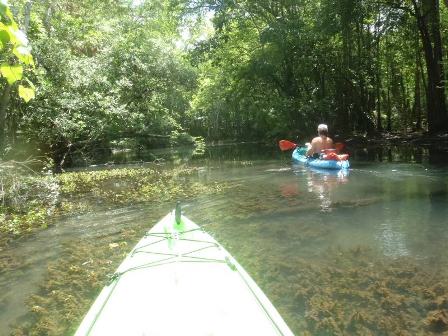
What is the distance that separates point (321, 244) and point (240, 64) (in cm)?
2206

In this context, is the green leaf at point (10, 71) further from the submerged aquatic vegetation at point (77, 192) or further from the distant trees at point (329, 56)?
the distant trees at point (329, 56)

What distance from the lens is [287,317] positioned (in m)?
4.05

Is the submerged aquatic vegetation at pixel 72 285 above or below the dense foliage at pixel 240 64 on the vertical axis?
below

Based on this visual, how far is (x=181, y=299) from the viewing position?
10.4ft

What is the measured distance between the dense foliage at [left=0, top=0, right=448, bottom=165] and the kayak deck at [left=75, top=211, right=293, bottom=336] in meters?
11.2

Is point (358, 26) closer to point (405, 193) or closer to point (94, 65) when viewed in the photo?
point (94, 65)

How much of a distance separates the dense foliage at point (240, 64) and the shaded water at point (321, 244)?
817 centimetres

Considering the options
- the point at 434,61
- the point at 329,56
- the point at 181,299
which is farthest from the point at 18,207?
the point at 329,56

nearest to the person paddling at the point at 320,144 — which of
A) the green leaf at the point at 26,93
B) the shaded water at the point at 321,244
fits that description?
the shaded water at the point at 321,244

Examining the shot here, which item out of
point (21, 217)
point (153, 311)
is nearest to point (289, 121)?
point (21, 217)

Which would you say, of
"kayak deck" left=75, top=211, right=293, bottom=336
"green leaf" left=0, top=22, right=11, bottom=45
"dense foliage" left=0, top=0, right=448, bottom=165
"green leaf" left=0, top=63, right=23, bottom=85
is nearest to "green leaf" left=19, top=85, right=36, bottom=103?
"green leaf" left=0, top=63, right=23, bottom=85

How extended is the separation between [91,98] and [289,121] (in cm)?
1171

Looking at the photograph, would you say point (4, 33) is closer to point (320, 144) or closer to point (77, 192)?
point (77, 192)

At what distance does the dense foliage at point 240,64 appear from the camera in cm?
1777
